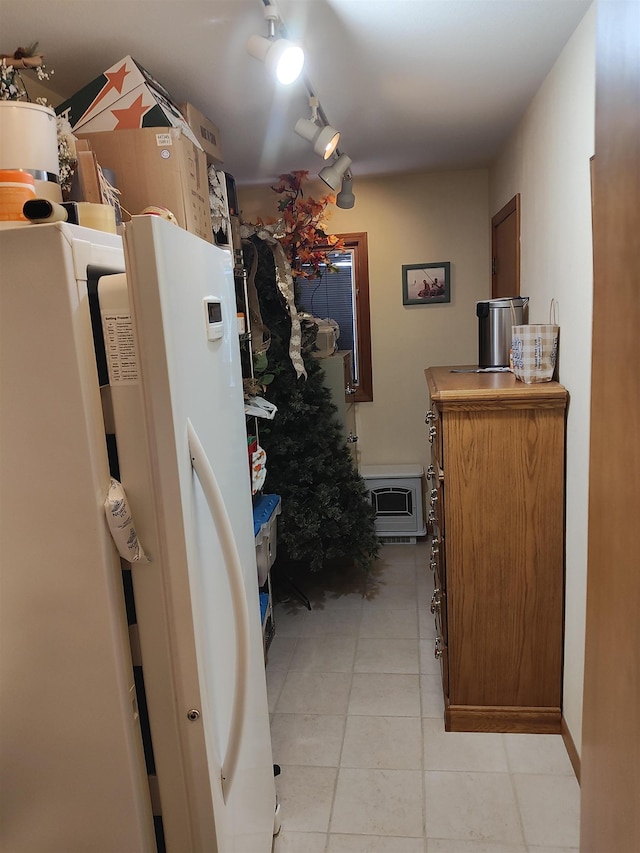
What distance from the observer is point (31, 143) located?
129cm

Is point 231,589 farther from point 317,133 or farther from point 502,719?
point 317,133

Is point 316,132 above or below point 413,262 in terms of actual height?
above

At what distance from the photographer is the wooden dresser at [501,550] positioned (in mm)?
2164

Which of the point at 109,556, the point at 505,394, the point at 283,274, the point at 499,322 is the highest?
the point at 283,274

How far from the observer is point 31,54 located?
1.47 meters

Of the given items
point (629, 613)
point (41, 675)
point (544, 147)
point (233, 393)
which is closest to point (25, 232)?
point (233, 393)

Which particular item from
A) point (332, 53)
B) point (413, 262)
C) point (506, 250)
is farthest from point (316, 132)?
point (413, 262)

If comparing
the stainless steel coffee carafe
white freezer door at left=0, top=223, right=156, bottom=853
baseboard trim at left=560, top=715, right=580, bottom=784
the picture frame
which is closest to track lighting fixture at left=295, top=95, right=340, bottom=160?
the stainless steel coffee carafe

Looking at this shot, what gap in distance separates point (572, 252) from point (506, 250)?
142 centimetres

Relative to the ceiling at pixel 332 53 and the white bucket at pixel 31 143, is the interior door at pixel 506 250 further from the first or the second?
the white bucket at pixel 31 143

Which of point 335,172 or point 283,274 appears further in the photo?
point 283,274

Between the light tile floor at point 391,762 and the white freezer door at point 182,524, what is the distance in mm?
676

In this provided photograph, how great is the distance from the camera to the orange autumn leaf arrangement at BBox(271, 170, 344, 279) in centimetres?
318

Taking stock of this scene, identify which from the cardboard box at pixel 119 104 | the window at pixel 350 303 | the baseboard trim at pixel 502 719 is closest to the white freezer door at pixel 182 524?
the cardboard box at pixel 119 104
